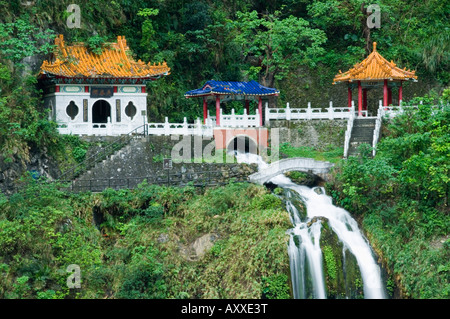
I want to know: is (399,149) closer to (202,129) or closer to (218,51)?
(202,129)

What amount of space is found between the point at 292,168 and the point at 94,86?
9.88m

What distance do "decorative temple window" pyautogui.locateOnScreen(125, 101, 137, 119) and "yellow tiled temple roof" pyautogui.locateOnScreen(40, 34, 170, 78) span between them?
1.68 m

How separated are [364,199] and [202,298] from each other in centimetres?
821

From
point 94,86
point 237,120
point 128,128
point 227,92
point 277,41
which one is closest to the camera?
point 128,128

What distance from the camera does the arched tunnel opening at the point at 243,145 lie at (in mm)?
39844

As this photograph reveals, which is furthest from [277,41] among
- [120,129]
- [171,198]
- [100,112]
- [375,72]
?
[171,198]

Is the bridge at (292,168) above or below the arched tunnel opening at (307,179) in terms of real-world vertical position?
above

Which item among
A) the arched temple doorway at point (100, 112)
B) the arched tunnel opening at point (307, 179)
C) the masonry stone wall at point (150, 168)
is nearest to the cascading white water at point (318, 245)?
the arched tunnel opening at point (307, 179)

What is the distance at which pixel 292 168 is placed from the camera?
36.6 meters

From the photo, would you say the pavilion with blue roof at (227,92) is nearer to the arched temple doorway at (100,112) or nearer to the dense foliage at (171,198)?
the dense foliage at (171,198)

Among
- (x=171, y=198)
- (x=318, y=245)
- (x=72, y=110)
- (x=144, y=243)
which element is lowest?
(x=318, y=245)

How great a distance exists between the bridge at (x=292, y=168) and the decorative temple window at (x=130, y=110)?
757 centimetres

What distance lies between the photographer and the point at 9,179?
33.3m

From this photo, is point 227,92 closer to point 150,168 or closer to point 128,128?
point 128,128
